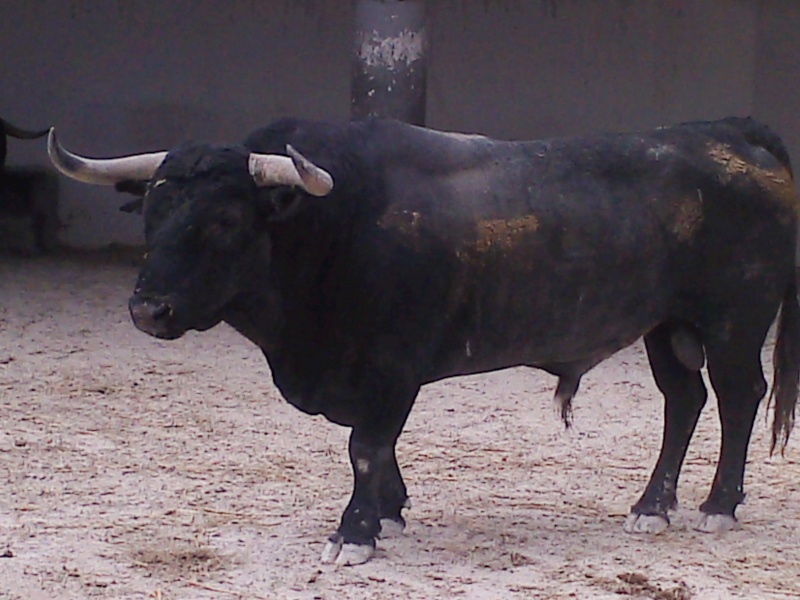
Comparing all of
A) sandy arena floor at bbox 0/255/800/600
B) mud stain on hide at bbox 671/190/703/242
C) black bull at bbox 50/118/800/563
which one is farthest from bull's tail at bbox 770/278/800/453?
mud stain on hide at bbox 671/190/703/242

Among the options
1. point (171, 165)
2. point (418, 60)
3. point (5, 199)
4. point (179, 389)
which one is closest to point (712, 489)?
point (171, 165)

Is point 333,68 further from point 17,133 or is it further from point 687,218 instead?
point 687,218

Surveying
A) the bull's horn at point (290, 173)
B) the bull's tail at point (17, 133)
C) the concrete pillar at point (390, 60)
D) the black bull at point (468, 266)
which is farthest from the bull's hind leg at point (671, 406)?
the bull's tail at point (17, 133)

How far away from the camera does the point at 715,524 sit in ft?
18.1

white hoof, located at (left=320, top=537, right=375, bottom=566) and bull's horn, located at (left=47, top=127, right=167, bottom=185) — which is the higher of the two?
bull's horn, located at (left=47, top=127, right=167, bottom=185)

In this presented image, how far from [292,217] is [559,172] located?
1.06 m

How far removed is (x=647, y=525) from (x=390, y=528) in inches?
37.0

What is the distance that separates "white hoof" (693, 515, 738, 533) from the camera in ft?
18.1

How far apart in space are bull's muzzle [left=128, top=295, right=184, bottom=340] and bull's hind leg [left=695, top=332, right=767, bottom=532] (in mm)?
2077

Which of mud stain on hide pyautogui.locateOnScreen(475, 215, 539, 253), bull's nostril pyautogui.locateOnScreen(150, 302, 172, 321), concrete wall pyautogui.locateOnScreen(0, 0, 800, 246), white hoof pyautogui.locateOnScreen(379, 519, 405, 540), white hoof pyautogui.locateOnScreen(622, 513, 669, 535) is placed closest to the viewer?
bull's nostril pyautogui.locateOnScreen(150, 302, 172, 321)

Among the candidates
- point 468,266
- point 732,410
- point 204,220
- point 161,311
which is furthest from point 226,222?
point 732,410

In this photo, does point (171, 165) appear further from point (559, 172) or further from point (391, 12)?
point (391, 12)

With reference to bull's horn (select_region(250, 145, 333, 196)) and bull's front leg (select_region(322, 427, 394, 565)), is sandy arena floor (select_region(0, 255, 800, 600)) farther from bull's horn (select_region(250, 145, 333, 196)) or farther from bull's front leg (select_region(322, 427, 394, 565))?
bull's horn (select_region(250, 145, 333, 196))

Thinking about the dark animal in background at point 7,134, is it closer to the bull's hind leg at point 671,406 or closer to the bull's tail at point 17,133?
the bull's tail at point 17,133
